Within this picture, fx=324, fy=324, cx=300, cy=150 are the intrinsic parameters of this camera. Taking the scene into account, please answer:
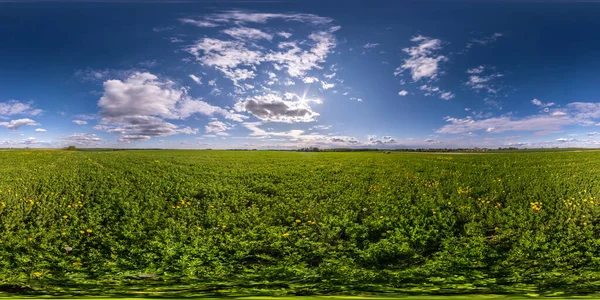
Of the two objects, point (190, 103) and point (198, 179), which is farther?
point (198, 179)

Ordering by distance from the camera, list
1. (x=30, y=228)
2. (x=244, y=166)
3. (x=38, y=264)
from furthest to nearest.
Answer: (x=244, y=166) < (x=30, y=228) < (x=38, y=264)

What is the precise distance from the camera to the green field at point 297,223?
4.54 metres

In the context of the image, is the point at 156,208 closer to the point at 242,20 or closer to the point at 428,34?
the point at 242,20

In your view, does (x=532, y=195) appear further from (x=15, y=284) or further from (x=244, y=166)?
(x=15, y=284)

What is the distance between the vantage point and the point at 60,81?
7004 millimetres

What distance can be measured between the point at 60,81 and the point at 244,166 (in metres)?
4.47

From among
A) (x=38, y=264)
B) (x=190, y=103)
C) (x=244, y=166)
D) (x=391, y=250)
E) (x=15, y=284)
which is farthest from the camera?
(x=244, y=166)

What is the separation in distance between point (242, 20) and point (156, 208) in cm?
434

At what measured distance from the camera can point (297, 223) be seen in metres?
6.38

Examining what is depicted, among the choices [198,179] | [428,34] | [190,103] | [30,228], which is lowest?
[30,228]

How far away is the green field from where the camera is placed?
4543 mm

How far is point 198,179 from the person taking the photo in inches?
313

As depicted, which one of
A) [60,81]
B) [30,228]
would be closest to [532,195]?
[30,228]

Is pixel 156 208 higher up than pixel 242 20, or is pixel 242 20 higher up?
pixel 242 20
